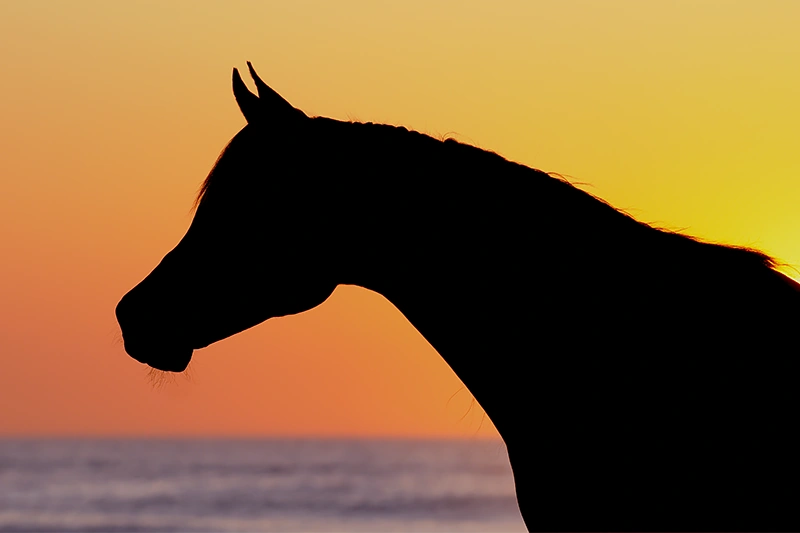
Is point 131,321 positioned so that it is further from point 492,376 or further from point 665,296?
point 665,296

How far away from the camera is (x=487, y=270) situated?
3508 mm

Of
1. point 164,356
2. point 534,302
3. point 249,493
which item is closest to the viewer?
point 534,302

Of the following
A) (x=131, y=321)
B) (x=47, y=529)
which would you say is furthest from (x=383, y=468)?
(x=131, y=321)

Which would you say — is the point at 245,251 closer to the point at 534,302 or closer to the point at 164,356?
the point at 164,356

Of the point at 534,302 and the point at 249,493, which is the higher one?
the point at 249,493

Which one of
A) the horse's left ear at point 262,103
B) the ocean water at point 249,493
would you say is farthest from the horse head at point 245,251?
the ocean water at point 249,493

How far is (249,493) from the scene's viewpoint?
38375 millimetres

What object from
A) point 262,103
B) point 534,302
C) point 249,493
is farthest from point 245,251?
point 249,493

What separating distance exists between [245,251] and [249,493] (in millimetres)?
35771

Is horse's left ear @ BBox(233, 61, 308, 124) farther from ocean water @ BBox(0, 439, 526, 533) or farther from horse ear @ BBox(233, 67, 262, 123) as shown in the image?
ocean water @ BBox(0, 439, 526, 533)

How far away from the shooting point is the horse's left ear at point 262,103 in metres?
3.80

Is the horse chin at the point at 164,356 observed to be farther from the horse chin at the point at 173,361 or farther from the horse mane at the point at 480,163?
the horse mane at the point at 480,163

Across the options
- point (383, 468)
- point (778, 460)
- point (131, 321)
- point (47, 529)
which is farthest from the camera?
point (383, 468)

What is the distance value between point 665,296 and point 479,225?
0.61 metres
